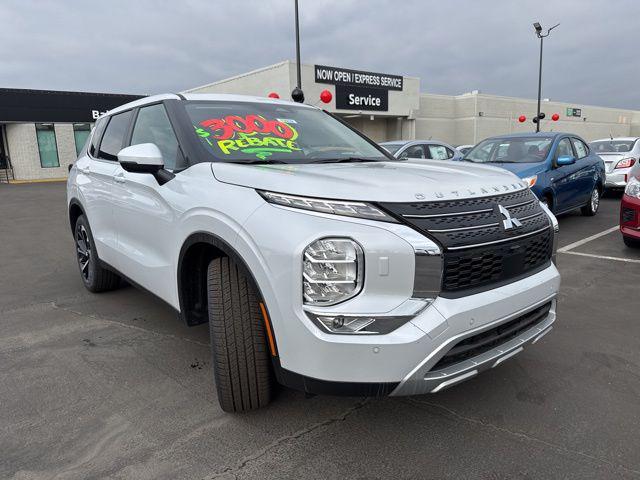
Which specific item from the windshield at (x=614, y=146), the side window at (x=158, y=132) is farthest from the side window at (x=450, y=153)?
the side window at (x=158, y=132)

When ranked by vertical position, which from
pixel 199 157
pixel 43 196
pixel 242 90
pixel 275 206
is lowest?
pixel 43 196

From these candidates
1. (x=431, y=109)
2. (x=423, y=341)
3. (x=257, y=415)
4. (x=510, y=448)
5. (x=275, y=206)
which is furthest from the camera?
(x=431, y=109)

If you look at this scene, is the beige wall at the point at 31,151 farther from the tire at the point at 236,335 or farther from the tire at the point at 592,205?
the tire at the point at 236,335

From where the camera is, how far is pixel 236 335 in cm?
242

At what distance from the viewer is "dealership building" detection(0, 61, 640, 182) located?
24.7 m

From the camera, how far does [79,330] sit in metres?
4.01

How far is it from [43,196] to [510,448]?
17.6 metres

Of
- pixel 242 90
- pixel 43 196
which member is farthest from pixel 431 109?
pixel 43 196

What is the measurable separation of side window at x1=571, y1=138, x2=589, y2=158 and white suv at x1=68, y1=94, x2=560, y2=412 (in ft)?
22.0

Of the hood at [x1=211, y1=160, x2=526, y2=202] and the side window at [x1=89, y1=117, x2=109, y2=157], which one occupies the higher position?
the side window at [x1=89, y1=117, x2=109, y2=157]

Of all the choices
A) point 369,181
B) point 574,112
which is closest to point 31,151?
point 369,181

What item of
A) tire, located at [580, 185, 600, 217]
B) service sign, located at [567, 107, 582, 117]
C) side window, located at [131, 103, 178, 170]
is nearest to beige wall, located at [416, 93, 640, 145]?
service sign, located at [567, 107, 582, 117]

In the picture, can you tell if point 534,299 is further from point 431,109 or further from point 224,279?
point 431,109

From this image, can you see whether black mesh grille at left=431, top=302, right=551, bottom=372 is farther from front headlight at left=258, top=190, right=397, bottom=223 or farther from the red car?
the red car
